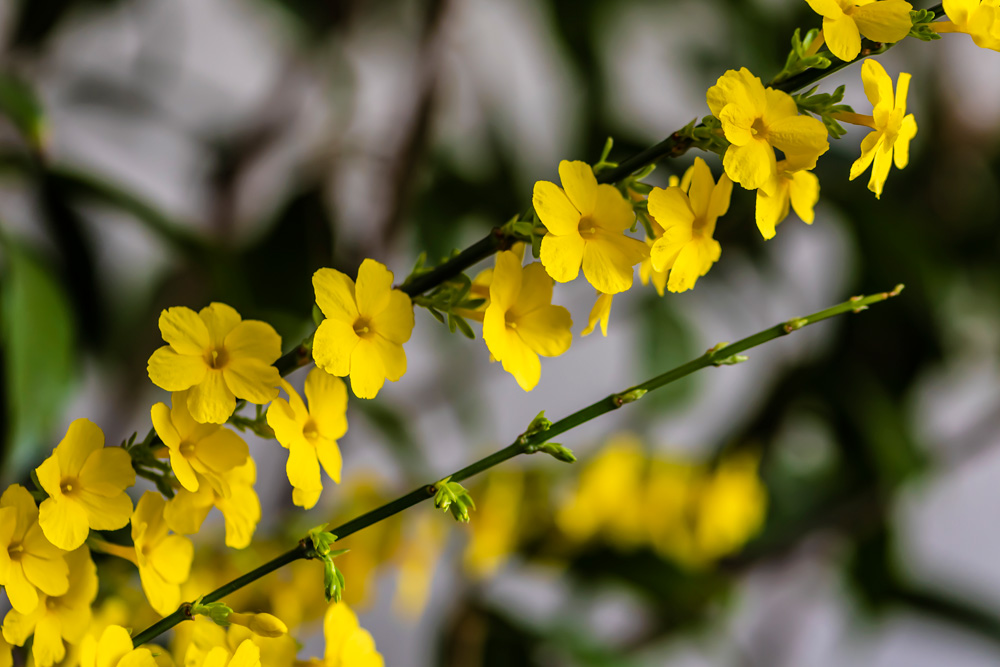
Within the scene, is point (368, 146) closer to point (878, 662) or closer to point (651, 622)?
point (651, 622)

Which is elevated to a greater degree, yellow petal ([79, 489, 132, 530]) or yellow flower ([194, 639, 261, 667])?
yellow petal ([79, 489, 132, 530])

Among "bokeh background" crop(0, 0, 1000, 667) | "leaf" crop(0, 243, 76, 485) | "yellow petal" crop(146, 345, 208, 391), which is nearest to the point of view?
"yellow petal" crop(146, 345, 208, 391)

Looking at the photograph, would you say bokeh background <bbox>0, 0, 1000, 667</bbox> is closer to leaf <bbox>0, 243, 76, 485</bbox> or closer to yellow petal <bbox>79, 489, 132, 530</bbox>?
leaf <bbox>0, 243, 76, 485</bbox>

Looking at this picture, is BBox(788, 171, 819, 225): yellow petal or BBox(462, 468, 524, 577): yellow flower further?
BBox(462, 468, 524, 577): yellow flower

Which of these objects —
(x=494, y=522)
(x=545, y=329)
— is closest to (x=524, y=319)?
(x=545, y=329)

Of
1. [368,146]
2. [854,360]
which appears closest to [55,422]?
[368,146]

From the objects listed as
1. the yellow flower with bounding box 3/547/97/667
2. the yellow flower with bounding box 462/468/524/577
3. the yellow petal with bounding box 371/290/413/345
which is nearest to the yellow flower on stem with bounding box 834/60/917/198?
the yellow petal with bounding box 371/290/413/345

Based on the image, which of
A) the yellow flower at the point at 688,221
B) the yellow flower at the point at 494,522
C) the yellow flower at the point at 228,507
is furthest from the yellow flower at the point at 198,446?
the yellow flower at the point at 494,522
